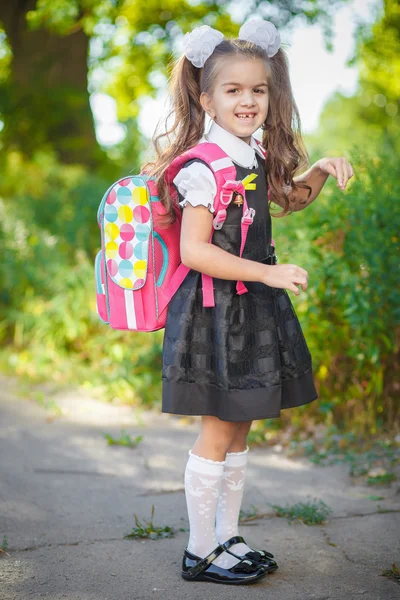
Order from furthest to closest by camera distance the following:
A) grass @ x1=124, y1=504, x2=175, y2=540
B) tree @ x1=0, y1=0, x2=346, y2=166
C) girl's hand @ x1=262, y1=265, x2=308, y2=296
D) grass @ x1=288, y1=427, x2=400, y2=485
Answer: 1. tree @ x1=0, y1=0, x2=346, y2=166
2. grass @ x1=288, y1=427, x2=400, y2=485
3. grass @ x1=124, y1=504, x2=175, y2=540
4. girl's hand @ x1=262, y1=265, x2=308, y2=296

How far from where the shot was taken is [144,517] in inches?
113

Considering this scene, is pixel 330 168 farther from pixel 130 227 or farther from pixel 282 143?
pixel 130 227

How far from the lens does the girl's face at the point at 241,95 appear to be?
2176 millimetres

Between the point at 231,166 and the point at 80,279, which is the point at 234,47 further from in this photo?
the point at 80,279

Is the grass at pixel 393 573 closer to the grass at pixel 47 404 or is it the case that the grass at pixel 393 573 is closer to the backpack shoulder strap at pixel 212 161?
the backpack shoulder strap at pixel 212 161

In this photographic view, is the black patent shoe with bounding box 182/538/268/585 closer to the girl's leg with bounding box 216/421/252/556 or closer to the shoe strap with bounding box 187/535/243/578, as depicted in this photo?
the shoe strap with bounding box 187/535/243/578

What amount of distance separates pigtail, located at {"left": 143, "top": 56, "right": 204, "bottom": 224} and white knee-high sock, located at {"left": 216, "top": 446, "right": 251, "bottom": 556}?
0.85 meters

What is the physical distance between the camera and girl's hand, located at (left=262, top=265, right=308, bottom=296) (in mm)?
1981

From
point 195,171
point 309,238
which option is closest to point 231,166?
point 195,171

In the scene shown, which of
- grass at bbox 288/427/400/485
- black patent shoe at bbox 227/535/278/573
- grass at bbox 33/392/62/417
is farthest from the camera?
grass at bbox 33/392/62/417

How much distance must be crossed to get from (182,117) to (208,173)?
0.33 m

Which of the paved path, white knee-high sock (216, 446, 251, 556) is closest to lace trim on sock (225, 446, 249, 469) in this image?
white knee-high sock (216, 446, 251, 556)

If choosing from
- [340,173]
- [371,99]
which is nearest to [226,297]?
[340,173]

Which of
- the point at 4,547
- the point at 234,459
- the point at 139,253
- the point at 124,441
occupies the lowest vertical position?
the point at 4,547
